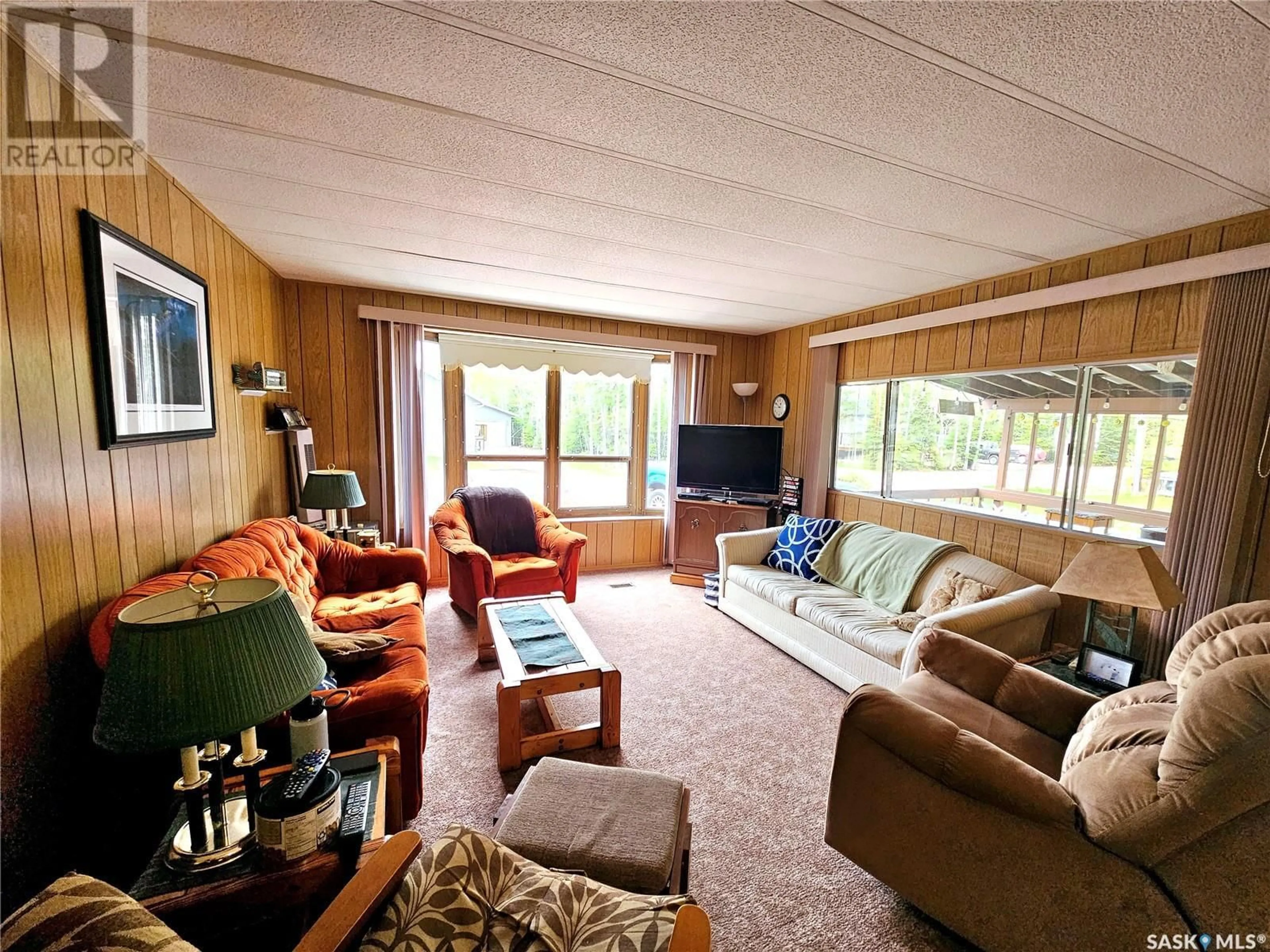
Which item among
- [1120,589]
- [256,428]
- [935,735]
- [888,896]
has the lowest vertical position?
[888,896]

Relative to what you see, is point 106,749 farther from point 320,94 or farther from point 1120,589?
point 1120,589

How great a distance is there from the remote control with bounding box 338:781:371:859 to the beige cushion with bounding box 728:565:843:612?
2537 mm

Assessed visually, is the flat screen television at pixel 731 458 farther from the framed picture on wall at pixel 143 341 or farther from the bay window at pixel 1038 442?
the framed picture on wall at pixel 143 341

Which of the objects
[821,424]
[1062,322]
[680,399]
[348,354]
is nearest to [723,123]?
[1062,322]

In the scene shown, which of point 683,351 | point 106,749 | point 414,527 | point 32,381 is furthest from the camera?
point 683,351

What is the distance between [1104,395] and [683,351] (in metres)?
3.10

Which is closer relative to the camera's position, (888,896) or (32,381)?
(32,381)

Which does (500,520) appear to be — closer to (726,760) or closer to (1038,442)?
(726,760)

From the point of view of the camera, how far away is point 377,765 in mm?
1474

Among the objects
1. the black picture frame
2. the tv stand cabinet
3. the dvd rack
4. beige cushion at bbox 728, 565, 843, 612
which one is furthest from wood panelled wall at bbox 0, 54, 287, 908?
the dvd rack

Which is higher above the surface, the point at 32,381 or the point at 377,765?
the point at 32,381

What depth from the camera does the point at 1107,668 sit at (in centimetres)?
207

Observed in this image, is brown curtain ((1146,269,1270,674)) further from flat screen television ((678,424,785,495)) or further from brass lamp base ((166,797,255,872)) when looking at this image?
brass lamp base ((166,797,255,872))

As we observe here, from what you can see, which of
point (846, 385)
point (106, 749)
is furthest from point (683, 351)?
point (106, 749)
